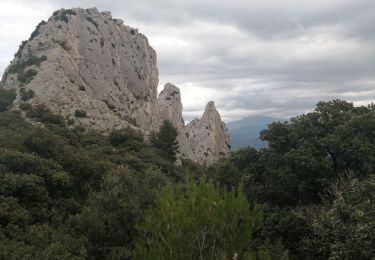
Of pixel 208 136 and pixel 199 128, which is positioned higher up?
pixel 199 128

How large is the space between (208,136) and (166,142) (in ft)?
115

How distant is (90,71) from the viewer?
71.6 meters

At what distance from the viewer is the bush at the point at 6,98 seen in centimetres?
5672

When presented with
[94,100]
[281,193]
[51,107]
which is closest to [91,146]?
[51,107]

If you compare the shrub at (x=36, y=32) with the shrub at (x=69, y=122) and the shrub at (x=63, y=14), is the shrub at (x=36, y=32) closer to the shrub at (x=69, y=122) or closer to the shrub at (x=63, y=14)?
the shrub at (x=63, y=14)

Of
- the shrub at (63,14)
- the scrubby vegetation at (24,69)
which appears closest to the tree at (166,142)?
the scrubby vegetation at (24,69)

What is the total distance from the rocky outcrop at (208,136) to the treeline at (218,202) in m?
59.8

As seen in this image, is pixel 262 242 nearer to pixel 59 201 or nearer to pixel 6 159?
pixel 59 201

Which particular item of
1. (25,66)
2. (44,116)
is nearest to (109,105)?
(25,66)

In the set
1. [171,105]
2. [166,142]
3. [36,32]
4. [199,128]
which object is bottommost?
[166,142]

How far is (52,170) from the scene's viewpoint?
3169 centimetres

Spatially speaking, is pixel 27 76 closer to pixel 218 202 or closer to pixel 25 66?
pixel 25 66

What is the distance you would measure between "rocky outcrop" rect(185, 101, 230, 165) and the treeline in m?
59.8

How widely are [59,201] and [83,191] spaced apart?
396cm
